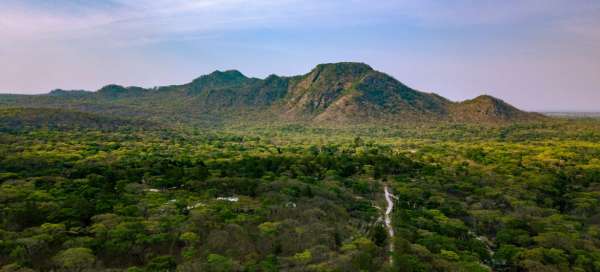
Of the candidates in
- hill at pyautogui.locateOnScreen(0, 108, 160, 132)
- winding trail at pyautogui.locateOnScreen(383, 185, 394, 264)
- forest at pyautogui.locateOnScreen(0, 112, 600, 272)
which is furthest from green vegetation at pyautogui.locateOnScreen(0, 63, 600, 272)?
hill at pyautogui.locateOnScreen(0, 108, 160, 132)

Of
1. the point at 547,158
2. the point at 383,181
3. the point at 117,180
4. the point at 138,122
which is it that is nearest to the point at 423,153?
the point at 547,158

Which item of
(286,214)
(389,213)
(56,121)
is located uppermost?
(56,121)

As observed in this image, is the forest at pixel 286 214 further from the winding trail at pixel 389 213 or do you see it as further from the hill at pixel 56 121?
the hill at pixel 56 121

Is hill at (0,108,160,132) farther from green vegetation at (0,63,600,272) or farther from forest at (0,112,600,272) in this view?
forest at (0,112,600,272)

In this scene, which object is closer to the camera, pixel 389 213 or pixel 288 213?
pixel 288 213

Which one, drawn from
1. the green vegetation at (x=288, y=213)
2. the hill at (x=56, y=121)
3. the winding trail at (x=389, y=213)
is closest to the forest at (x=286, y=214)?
the green vegetation at (x=288, y=213)

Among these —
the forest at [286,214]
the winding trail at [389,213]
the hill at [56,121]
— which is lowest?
the winding trail at [389,213]

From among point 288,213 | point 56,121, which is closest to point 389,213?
point 288,213

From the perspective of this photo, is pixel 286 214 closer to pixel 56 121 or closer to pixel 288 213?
pixel 288 213
